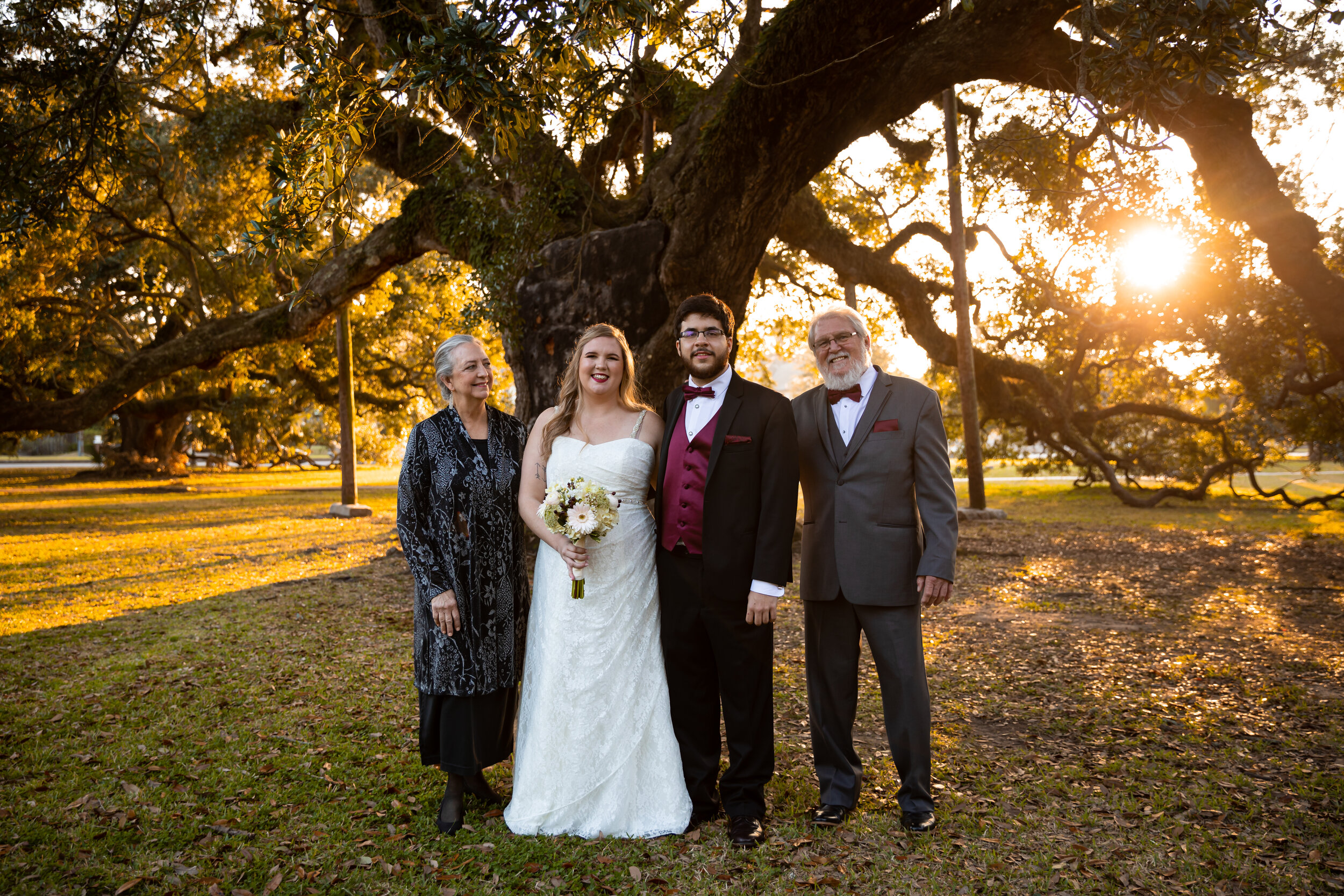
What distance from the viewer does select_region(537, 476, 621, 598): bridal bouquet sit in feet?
11.0

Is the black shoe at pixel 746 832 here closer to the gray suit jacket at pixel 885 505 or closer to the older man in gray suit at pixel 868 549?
the older man in gray suit at pixel 868 549

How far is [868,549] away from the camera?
3.59m

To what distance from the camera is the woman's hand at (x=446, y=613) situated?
11.7 ft

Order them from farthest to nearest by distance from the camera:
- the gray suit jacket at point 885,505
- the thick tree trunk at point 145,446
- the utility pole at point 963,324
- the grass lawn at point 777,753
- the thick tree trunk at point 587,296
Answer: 1. the thick tree trunk at point 145,446
2. the utility pole at point 963,324
3. the thick tree trunk at point 587,296
4. the gray suit jacket at point 885,505
5. the grass lawn at point 777,753

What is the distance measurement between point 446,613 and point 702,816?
5.22 ft

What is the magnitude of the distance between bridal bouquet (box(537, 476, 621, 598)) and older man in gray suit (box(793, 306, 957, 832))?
101 cm

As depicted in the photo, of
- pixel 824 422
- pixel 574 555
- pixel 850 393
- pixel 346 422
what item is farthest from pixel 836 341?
pixel 346 422

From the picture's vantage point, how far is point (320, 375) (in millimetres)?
24469

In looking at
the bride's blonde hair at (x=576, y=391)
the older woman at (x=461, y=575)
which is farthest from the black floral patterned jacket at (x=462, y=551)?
the bride's blonde hair at (x=576, y=391)

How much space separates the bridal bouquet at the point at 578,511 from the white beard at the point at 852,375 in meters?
1.29

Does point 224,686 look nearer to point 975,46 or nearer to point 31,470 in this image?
point 975,46

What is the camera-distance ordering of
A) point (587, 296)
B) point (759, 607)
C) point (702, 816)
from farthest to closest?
point (587, 296) < point (702, 816) < point (759, 607)

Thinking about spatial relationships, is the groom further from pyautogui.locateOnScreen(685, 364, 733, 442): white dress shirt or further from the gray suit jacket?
the gray suit jacket

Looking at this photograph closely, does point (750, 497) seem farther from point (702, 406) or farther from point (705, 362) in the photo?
point (705, 362)
